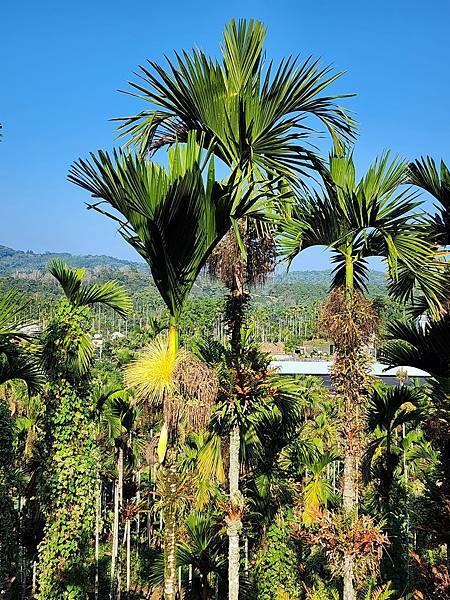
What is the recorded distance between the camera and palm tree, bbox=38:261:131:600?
7996 mm

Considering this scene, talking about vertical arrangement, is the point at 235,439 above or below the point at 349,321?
below

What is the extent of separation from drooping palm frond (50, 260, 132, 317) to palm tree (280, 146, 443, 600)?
3.50 meters

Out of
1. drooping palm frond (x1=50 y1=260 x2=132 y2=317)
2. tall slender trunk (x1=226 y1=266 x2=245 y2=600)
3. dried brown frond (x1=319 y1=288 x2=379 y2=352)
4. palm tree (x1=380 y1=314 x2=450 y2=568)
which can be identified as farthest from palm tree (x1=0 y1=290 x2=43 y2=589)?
palm tree (x1=380 y1=314 x2=450 y2=568)

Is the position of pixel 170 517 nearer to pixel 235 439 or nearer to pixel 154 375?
pixel 154 375

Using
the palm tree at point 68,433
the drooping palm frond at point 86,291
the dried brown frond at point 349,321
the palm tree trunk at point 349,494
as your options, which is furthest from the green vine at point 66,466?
the palm tree trunk at point 349,494

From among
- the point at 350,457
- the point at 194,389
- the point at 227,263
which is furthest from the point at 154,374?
the point at 350,457

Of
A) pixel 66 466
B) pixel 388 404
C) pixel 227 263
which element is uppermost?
pixel 227 263

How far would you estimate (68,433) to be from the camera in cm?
809

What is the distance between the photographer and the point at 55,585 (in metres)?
8.01

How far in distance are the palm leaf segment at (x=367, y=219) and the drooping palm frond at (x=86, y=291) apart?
3.58 metres

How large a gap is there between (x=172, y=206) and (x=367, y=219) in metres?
2.05

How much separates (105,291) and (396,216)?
4558 mm

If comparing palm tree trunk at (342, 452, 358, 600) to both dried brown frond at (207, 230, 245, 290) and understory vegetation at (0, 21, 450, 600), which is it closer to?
understory vegetation at (0, 21, 450, 600)

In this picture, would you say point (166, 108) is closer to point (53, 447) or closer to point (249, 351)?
point (249, 351)
